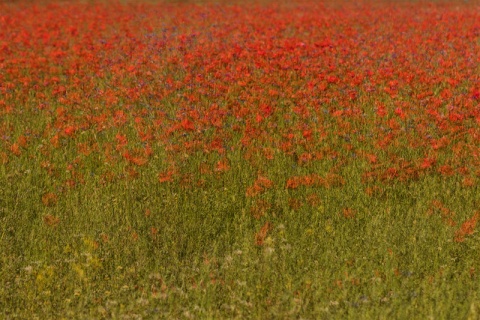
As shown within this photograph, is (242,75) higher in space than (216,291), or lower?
higher

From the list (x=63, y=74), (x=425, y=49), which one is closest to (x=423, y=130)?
(x=425, y=49)

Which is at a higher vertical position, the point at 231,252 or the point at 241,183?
the point at 241,183

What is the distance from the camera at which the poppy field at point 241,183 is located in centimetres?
779

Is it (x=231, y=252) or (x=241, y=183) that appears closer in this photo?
(x=231, y=252)

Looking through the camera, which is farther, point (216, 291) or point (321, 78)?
point (321, 78)

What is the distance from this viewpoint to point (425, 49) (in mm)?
17109

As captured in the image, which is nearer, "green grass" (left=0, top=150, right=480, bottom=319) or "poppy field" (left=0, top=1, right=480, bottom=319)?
"green grass" (left=0, top=150, right=480, bottom=319)

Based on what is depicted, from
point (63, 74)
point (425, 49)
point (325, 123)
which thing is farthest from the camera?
point (425, 49)

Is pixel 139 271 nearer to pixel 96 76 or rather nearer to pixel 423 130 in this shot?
pixel 423 130

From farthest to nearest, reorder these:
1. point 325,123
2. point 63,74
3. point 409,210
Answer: point 63,74
point 325,123
point 409,210

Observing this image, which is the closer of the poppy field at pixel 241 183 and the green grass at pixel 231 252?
the green grass at pixel 231 252

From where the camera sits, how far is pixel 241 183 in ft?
32.8

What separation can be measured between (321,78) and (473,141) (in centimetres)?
400

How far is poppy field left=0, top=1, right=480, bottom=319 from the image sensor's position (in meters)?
7.79
